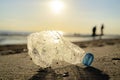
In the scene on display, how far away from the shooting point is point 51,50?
808cm

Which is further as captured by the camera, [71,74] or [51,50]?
[51,50]

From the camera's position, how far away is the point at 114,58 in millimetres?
9305

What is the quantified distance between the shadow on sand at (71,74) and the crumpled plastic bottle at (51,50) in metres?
0.33

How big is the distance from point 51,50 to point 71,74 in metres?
1.25

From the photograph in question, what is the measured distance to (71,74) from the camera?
23.5ft

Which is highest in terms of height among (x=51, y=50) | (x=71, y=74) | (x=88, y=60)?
(x=51, y=50)

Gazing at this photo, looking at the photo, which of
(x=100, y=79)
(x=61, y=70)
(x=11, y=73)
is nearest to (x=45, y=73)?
(x=61, y=70)

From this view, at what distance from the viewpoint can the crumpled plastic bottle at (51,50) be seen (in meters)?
7.99

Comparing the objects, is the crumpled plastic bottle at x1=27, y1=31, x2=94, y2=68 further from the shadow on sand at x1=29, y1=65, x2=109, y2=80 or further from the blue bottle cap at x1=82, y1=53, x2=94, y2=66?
the shadow on sand at x1=29, y1=65, x2=109, y2=80

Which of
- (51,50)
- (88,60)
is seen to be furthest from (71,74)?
(51,50)

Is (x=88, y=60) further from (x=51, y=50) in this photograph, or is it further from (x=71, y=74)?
(x=51, y=50)

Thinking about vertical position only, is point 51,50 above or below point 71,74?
above

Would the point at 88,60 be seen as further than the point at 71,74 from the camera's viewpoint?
Yes

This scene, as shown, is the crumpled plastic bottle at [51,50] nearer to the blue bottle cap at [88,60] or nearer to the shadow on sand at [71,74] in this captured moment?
the blue bottle cap at [88,60]
